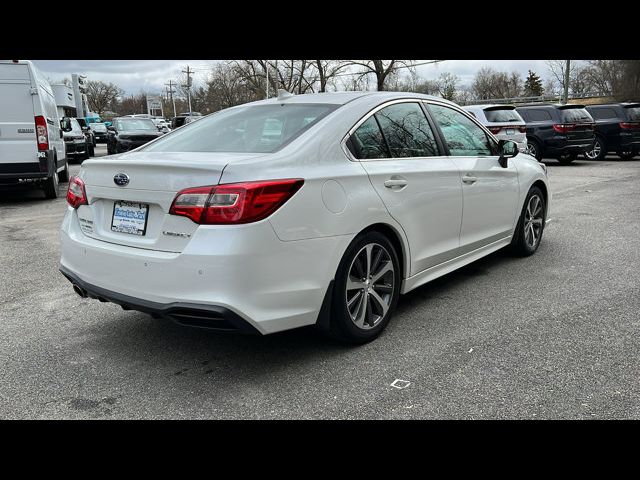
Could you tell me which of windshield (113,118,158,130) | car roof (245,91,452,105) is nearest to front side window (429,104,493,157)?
car roof (245,91,452,105)

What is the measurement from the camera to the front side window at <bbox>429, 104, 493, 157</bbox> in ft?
14.6

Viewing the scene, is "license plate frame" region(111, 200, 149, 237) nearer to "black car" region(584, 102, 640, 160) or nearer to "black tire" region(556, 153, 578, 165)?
"black tire" region(556, 153, 578, 165)

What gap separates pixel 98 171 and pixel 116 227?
411mm

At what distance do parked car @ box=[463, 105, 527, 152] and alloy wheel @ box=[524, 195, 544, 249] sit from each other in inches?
387

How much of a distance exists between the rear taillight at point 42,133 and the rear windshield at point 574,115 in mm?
14205

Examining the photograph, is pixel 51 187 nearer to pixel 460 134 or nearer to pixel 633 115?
pixel 460 134

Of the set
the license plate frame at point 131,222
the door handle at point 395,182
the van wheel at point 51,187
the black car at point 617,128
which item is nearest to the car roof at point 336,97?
the door handle at point 395,182

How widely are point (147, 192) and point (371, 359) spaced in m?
1.65

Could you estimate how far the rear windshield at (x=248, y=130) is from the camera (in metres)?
3.44

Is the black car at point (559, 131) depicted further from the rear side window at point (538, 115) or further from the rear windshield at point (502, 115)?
the rear windshield at point (502, 115)
